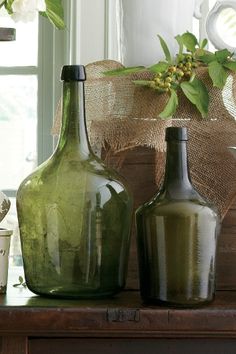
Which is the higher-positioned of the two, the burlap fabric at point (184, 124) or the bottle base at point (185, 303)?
the burlap fabric at point (184, 124)

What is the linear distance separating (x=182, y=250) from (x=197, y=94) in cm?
24

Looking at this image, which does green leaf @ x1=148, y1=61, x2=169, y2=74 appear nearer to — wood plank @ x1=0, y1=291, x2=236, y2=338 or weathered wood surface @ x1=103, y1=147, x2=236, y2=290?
weathered wood surface @ x1=103, y1=147, x2=236, y2=290

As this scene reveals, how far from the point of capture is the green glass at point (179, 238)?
37.9 inches

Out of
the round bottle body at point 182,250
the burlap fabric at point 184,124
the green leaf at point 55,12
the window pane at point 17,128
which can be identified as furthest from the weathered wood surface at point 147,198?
the window pane at point 17,128

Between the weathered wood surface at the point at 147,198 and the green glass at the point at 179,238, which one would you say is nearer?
the green glass at the point at 179,238

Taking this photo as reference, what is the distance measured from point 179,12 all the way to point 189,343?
1.59 ft

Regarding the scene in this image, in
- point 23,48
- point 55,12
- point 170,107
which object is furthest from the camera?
point 23,48

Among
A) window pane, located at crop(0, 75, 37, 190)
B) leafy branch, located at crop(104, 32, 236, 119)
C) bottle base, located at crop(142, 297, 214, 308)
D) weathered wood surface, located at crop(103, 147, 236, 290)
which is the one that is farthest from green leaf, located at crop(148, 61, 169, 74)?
window pane, located at crop(0, 75, 37, 190)

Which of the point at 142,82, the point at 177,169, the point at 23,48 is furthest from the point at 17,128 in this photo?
the point at 177,169

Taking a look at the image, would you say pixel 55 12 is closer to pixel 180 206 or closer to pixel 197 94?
pixel 197 94

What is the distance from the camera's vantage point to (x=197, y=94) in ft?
3.55

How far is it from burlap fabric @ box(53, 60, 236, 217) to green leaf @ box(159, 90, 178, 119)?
0.08 feet

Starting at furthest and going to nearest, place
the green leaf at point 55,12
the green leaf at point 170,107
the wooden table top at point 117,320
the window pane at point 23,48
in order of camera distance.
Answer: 1. the window pane at point 23,48
2. the green leaf at point 55,12
3. the green leaf at point 170,107
4. the wooden table top at point 117,320

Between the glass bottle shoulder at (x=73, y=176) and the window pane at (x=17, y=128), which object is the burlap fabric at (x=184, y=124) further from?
the window pane at (x=17, y=128)
